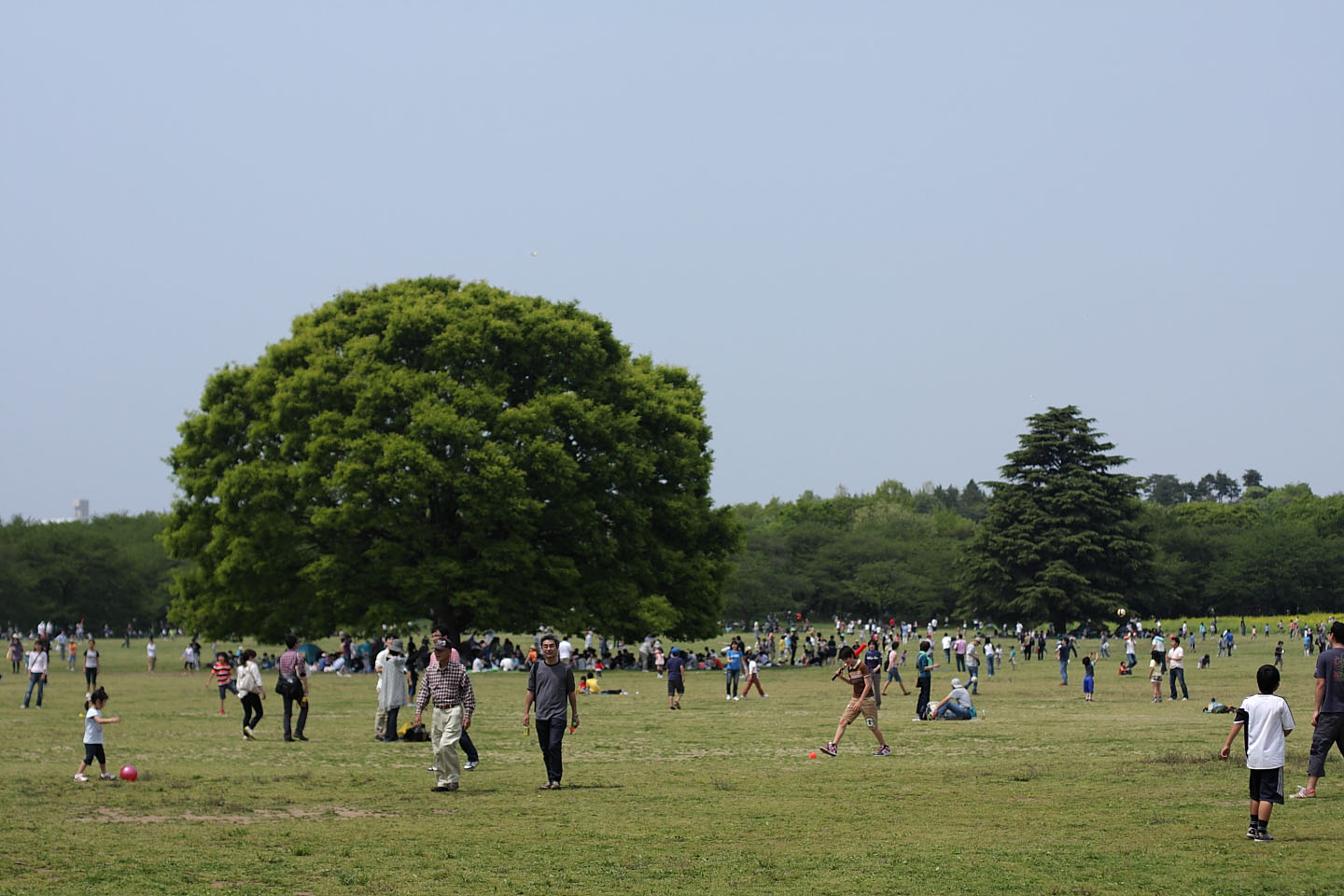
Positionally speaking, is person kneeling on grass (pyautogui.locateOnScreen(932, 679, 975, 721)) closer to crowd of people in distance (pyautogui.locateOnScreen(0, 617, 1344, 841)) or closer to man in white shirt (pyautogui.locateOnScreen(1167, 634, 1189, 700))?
crowd of people in distance (pyautogui.locateOnScreen(0, 617, 1344, 841))

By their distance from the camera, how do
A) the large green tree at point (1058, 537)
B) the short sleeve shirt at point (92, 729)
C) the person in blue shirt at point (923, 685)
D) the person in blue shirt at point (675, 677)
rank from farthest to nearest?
the large green tree at point (1058, 537)
the person in blue shirt at point (675, 677)
the person in blue shirt at point (923, 685)
the short sleeve shirt at point (92, 729)

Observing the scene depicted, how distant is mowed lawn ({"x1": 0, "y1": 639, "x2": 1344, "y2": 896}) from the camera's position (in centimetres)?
1034

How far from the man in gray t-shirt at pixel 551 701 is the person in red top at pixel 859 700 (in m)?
5.12

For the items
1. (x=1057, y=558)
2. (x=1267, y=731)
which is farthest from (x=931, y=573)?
(x=1267, y=731)

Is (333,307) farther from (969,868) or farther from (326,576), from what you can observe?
(969,868)

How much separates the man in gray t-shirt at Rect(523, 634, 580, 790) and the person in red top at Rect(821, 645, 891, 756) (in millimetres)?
5116

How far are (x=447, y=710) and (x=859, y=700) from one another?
6.44 meters

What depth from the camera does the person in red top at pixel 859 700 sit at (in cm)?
1984

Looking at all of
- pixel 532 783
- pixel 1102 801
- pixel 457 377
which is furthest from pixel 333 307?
pixel 1102 801

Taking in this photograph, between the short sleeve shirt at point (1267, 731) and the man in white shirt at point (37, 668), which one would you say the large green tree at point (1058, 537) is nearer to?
the man in white shirt at point (37, 668)

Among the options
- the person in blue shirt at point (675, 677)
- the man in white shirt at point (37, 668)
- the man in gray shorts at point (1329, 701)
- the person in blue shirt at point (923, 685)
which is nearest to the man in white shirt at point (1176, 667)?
the person in blue shirt at point (923, 685)

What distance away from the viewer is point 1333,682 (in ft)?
44.3

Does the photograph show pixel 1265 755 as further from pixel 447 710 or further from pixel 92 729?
pixel 92 729

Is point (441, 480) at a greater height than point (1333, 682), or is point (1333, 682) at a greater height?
point (441, 480)
